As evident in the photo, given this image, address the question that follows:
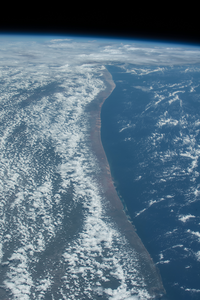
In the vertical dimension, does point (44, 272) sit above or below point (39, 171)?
below

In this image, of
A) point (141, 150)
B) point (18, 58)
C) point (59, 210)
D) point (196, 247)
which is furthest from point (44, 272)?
point (18, 58)

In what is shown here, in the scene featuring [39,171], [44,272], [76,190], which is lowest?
[44,272]

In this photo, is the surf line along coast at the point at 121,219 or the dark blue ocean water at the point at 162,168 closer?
the surf line along coast at the point at 121,219

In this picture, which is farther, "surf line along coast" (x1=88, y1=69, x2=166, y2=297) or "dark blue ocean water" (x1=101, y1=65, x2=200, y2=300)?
"dark blue ocean water" (x1=101, y1=65, x2=200, y2=300)

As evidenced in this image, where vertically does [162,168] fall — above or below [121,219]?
above

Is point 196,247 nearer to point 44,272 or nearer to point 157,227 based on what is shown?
point 157,227

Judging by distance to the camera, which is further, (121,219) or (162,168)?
(162,168)

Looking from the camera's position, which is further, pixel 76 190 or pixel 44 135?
pixel 44 135

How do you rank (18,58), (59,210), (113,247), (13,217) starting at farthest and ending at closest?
(18,58) < (59,210) < (13,217) < (113,247)
